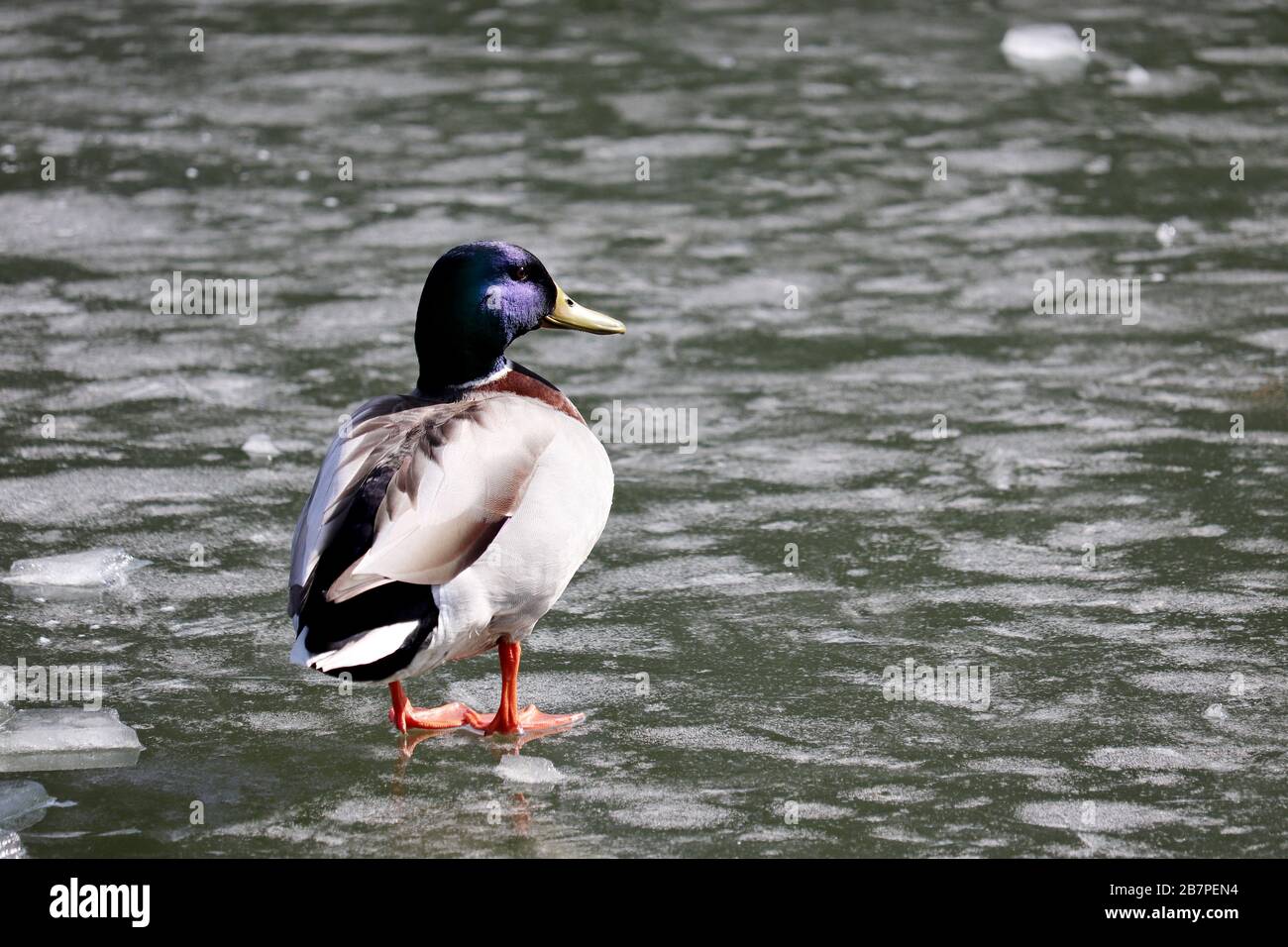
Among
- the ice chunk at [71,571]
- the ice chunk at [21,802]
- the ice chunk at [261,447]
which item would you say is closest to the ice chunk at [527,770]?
the ice chunk at [21,802]

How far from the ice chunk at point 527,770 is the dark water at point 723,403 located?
0.01m

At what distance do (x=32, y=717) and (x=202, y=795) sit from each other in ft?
1.78

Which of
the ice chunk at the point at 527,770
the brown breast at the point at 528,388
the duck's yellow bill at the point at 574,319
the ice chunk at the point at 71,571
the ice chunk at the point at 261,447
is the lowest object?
the ice chunk at the point at 527,770

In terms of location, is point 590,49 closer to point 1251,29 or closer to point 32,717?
point 1251,29

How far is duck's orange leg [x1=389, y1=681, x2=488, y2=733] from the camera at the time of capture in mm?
3984

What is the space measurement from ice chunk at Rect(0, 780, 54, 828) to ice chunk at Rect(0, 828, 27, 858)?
4 centimetres

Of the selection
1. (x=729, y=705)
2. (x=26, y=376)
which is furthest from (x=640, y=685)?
(x=26, y=376)

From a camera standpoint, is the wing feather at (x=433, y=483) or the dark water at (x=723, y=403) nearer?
the wing feather at (x=433, y=483)

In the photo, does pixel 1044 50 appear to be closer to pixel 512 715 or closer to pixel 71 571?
pixel 71 571

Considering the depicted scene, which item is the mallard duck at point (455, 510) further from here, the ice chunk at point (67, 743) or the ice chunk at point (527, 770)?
the ice chunk at point (67, 743)

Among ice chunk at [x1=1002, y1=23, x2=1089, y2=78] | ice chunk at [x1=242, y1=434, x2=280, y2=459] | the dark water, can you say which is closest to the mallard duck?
the dark water

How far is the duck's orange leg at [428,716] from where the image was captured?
13.1ft

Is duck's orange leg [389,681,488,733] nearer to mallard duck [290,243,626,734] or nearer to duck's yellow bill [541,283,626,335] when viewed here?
mallard duck [290,243,626,734]
